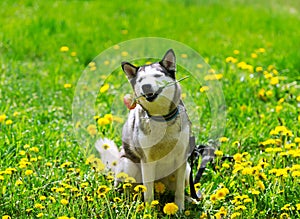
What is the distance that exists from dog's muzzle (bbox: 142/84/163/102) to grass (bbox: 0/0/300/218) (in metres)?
0.61

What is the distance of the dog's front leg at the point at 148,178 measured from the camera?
9.77 feet

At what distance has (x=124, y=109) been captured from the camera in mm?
4133

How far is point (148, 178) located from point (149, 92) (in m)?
0.54

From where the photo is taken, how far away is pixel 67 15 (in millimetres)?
6699

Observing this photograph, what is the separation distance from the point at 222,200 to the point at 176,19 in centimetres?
399

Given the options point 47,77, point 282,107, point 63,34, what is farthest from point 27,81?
point 282,107

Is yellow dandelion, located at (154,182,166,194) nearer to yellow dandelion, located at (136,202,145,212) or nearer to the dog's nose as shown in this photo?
yellow dandelion, located at (136,202,145,212)

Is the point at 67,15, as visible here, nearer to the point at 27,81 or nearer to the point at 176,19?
the point at 176,19

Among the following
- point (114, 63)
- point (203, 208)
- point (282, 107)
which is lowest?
point (203, 208)

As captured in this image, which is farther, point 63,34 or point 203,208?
point 63,34

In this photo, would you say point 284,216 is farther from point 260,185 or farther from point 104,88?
point 104,88

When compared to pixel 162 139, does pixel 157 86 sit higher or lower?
higher

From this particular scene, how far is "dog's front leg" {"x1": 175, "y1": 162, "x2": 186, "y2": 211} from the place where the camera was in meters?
3.05

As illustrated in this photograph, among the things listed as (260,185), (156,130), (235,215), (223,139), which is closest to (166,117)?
(156,130)
